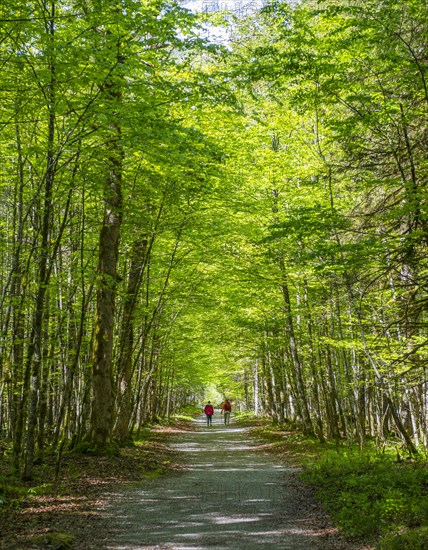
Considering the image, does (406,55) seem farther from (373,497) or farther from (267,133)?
(267,133)

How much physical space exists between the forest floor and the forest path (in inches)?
0.5

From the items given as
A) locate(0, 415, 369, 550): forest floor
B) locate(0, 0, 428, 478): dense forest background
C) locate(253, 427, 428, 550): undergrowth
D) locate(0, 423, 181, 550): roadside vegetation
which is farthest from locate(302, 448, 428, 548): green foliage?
locate(0, 423, 181, 550): roadside vegetation

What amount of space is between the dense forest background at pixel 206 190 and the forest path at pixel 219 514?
7.13 feet

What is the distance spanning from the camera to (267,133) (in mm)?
15922

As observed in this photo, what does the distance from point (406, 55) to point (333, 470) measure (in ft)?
26.3

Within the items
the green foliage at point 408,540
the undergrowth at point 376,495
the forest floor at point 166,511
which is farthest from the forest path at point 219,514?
the green foliage at point 408,540

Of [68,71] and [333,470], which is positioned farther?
[333,470]

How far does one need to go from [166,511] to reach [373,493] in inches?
128

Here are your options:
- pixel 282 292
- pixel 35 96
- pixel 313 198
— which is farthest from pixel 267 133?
pixel 35 96

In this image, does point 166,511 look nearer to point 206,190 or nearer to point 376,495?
point 376,495

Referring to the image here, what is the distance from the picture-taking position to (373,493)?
6895 mm

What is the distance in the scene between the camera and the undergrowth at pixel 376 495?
5.25 meters

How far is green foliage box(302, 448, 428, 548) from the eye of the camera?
5.61m

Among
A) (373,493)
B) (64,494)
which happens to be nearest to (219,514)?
(373,493)
